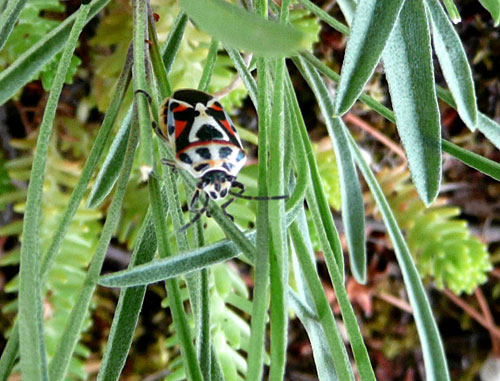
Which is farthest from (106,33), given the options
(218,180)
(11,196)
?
(218,180)

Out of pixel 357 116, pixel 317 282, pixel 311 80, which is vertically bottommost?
pixel 317 282

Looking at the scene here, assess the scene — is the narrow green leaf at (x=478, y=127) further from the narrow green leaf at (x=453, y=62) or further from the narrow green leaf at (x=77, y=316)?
the narrow green leaf at (x=77, y=316)

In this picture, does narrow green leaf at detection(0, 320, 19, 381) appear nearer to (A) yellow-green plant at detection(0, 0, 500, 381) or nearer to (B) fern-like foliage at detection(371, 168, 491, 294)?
(A) yellow-green plant at detection(0, 0, 500, 381)

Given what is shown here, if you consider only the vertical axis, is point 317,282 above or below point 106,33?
below

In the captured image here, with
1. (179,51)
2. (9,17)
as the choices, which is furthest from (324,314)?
(179,51)

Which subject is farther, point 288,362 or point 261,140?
point 288,362

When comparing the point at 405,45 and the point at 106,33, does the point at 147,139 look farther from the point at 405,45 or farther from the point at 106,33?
the point at 106,33

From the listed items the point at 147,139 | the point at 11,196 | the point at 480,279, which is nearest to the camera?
the point at 147,139
